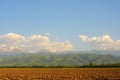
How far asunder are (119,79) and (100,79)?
7.84ft

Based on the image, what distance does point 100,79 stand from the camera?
35344mm

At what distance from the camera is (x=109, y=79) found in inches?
1361

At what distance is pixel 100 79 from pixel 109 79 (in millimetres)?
1270

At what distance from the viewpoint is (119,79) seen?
34406 millimetres

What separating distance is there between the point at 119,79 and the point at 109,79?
3.97ft
